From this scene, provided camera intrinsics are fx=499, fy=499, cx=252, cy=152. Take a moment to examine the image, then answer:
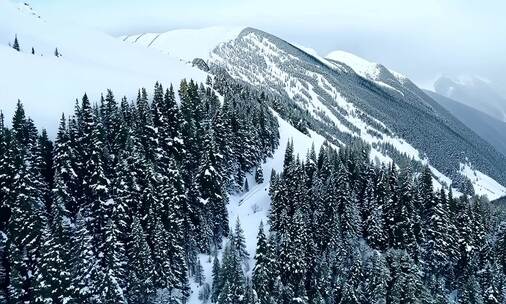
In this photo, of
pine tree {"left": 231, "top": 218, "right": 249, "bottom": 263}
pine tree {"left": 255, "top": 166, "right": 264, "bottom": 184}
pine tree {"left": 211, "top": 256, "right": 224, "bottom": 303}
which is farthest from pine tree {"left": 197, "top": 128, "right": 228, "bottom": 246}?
pine tree {"left": 255, "top": 166, "right": 264, "bottom": 184}

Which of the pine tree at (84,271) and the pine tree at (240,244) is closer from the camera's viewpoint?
the pine tree at (84,271)

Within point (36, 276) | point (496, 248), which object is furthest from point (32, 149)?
point (496, 248)

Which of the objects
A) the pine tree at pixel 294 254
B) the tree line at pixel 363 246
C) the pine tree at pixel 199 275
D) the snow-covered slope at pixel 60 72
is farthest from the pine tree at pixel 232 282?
the snow-covered slope at pixel 60 72

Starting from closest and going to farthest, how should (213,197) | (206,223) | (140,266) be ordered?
(140,266) → (206,223) → (213,197)

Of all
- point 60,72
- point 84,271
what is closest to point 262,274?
point 84,271

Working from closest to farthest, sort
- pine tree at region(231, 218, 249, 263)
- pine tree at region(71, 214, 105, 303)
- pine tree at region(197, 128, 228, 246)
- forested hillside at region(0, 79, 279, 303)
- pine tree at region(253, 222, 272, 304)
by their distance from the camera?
forested hillside at region(0, 79, 279, 303) → pine tree at region(71, 214, 105, 303) → pine tree at region(253, 222, 272, 304) → pine tree at region(231, 218, 249, 263) → pine tree at region(197, 128, 228, 246)

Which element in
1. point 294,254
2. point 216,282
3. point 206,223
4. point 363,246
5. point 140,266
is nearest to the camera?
point 140,266

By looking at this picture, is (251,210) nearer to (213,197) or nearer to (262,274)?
(213,197)

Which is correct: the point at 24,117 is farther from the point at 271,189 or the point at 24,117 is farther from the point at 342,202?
the point at 342,202

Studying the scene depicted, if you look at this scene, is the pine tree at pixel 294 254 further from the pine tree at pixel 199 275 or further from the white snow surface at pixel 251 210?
the pine tree at pixel 199 275

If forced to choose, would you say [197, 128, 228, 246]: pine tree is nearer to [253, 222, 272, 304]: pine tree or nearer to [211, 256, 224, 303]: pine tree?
[211, 256, 224, 303]: pine tree
